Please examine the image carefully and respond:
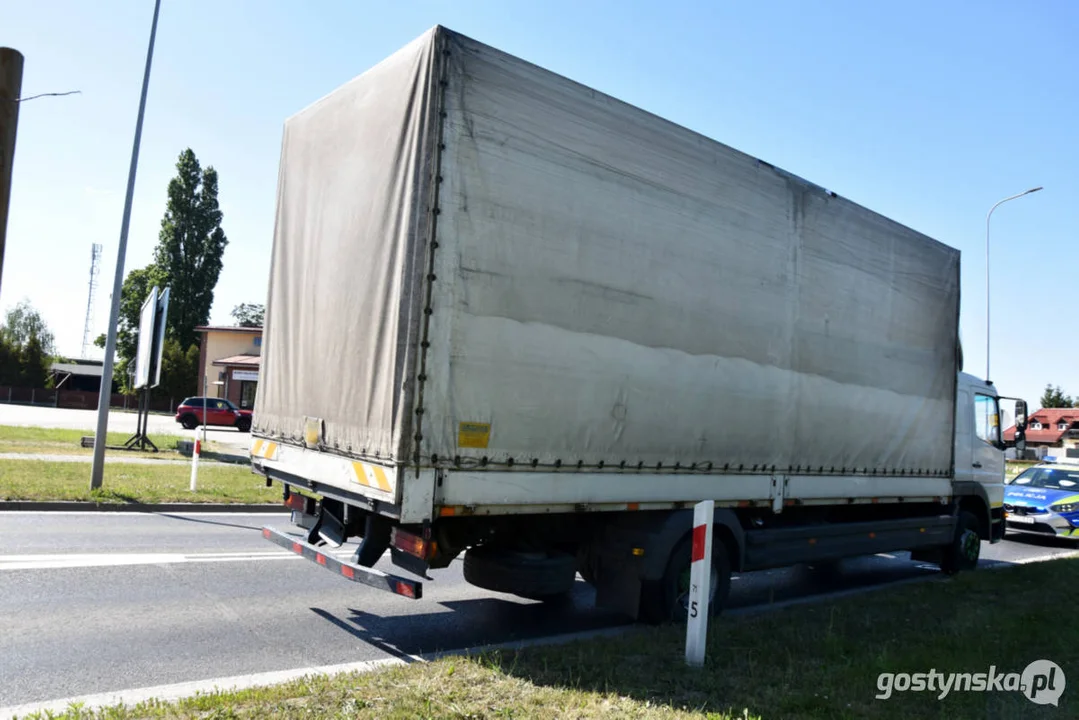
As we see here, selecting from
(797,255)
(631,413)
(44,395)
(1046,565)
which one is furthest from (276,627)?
(44,395)

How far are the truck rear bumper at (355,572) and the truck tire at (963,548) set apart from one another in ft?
25.6

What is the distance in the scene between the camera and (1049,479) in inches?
601

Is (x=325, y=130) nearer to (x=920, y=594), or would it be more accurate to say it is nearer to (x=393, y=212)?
(x=393, y=212)

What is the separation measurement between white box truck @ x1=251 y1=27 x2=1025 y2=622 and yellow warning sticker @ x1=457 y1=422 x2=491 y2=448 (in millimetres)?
21

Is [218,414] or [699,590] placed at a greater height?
[218,414]

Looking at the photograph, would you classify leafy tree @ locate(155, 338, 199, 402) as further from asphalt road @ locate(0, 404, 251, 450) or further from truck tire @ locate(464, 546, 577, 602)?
truck tire @ locate(464, 546, 577, 602)

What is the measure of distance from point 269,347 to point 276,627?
237 centimetres

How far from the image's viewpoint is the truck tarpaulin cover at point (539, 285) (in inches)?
200

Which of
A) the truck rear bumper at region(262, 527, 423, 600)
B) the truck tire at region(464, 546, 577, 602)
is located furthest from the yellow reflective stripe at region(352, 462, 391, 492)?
the truck tire at region(464, 546, 577, 602)

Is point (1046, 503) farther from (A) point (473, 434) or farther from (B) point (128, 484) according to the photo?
(B) point (128, 484)

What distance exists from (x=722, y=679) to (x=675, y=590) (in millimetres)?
1523

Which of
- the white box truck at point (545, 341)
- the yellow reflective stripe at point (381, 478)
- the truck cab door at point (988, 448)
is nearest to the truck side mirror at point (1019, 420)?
the truck cab door at point (988, 448)

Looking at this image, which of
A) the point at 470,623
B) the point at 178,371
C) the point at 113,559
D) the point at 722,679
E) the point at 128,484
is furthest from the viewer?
the point at 178,371

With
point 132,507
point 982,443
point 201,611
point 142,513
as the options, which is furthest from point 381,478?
point 982,443
